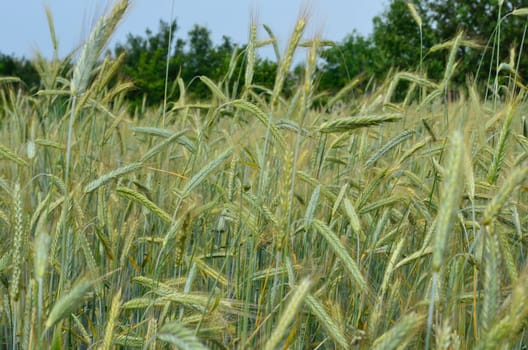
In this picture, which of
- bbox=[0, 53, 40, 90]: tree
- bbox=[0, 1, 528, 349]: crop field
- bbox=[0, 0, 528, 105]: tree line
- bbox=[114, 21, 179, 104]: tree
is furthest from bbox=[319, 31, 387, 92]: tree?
bbox=[0, 1, 528, 349]: crop field

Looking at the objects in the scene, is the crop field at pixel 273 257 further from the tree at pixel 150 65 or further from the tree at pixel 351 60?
the tree at pixel 351 60

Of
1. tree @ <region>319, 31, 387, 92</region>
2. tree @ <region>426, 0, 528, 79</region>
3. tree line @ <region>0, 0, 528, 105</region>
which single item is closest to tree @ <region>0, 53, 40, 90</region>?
tree line @ <region>0, 0, 528, 105</region>

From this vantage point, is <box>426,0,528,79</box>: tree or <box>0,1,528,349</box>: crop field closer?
<box>0,1,528,349</box>: crop field

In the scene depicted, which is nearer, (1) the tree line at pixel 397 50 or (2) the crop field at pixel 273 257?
(2) the crop field at pixel 273 257

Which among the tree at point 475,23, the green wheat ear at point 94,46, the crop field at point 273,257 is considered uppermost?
the tree at point 475,23

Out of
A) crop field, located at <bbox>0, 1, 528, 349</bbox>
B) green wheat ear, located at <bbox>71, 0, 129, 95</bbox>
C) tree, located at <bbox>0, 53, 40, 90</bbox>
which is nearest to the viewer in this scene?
crop field, located at <bbox>0, 1, 528, 349</bbox>

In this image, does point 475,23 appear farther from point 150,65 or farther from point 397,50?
point 150,65

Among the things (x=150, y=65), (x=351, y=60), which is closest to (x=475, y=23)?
(x=351, y=60)

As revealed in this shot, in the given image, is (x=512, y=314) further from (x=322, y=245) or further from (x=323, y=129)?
(x=322, y=245)

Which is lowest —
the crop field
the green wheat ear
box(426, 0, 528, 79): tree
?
the crop field

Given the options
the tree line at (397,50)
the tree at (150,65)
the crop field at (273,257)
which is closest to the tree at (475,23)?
the tree line at (397,50)

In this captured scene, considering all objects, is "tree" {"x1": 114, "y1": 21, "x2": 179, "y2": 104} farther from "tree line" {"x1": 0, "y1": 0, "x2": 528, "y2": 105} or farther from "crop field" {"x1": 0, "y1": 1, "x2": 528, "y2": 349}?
"crop field" {"x1": 0, "y1": 1, "x2": 528, "y2": 349}

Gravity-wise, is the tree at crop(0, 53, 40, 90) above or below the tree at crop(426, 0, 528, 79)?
below

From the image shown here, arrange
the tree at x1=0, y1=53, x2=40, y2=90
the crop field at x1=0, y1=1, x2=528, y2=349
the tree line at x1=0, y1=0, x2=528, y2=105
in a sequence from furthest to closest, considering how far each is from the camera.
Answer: the tree at x1=0, y1=53, x2=40, y2=90 < the tree line at x1=0, y1=0, x2=528, y2=105 < the crop field at x1=0, y1=1, x2=528, y2=349
